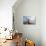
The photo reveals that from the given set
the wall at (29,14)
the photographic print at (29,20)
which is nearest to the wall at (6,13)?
the wall at (29,14)

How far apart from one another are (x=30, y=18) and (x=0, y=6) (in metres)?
1.55

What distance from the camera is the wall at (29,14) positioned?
4891mm

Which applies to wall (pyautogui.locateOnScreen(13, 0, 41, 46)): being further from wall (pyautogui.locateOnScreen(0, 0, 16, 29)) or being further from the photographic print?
wall (pyautogui.locateOnScreen(0, 0, 16, 29))

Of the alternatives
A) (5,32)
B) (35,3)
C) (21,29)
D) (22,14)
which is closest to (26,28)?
(21,29)

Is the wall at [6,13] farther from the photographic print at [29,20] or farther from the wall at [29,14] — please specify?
the photographic print at [29,20]

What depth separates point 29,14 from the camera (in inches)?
193

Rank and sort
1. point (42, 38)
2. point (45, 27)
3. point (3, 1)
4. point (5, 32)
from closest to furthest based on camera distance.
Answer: point (5, 32), point (3, 1), point (45, 27), point (42, 38)

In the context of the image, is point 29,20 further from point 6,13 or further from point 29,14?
point 6,13

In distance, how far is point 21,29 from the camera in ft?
16.2

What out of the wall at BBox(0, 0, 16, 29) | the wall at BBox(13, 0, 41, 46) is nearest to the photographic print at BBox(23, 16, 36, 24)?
the wall at BBox(13, 0, 41, 46)

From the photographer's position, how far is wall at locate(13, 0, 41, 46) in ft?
16.0

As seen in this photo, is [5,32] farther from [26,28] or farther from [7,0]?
[26,28]

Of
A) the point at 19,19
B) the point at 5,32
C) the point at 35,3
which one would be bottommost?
the point at 5,32

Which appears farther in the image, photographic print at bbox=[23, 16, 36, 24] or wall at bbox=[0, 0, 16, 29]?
photographic print at bbox=[23, 16, 36, 24]
